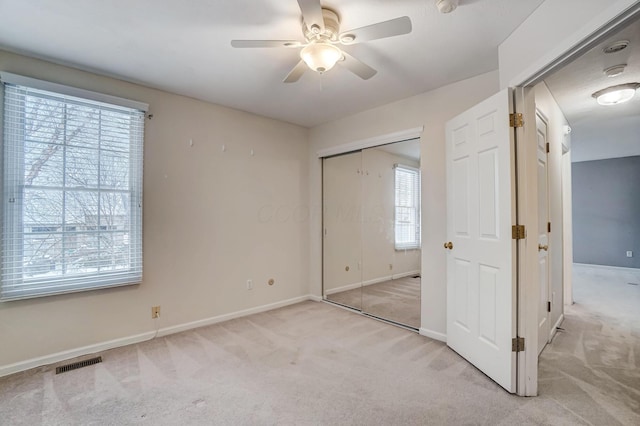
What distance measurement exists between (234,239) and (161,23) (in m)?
2.30

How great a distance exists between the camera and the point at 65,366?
7.93ft

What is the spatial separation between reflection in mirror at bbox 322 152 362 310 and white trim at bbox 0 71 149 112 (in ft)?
8.11

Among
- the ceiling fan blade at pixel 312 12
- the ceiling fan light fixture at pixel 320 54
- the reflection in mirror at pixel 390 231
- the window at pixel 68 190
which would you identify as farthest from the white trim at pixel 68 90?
the reflection in mirror at pixel 390 231

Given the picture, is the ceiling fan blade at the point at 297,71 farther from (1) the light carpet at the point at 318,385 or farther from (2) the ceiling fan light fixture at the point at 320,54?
(1) the light carpet at the point at 318,385

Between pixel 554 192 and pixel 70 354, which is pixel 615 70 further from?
pixel 70 354

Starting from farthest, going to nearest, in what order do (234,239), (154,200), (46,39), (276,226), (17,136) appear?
(276,226) → (234,239) → (154,200) → (17,136) → (46,39)

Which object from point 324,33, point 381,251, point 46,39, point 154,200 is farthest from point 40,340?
point 381,251

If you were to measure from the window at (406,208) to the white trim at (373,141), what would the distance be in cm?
53

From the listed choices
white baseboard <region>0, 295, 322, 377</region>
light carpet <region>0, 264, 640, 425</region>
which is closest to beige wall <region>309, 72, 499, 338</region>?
light carpet <region>0, 264, 640, 425</region>

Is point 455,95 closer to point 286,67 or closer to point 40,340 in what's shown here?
point 286,67

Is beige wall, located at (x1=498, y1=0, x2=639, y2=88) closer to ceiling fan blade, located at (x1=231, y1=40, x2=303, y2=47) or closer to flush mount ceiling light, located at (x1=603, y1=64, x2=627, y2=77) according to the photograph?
flush mount ceiling light, located at (x1=603, y1=64, x2=627, y2=77)

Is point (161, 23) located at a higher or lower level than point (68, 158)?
higher

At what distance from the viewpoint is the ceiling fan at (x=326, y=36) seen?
1.63m

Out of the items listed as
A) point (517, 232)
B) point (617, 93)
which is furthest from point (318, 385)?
point (617, 93)
